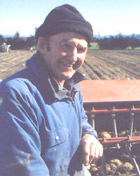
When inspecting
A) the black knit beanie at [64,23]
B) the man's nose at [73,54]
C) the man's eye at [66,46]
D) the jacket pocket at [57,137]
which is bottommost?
the jacket pocket at [57,137]

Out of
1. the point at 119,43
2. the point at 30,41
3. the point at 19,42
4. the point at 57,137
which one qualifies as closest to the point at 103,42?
the point at 119,43

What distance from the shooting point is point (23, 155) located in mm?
1008

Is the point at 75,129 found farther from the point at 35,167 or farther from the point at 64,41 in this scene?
the point at 64,41

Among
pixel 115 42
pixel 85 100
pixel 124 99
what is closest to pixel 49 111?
pixel 85 100

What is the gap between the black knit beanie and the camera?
3.86ft

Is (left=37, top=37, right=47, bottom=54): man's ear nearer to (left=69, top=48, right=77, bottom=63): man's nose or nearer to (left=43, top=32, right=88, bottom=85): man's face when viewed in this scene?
(left=43, top=32, right=88, bottom=85): man's face

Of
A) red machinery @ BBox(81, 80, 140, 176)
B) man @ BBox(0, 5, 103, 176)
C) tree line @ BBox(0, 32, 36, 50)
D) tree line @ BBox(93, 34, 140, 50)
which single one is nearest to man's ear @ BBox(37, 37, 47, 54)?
man @ BBox(0, 5, 103, 176)

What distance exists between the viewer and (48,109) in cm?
115

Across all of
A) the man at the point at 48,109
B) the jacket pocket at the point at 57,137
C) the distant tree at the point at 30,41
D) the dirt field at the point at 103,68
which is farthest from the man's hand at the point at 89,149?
the distant tree at the point at 30,41

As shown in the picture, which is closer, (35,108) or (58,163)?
(35,108)

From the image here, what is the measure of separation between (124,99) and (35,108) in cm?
206

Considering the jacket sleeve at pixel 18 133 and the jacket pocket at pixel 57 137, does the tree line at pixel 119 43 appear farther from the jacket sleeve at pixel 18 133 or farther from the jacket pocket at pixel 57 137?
the jacket sleeve at pixel 18 133

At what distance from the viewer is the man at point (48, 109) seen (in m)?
0.99

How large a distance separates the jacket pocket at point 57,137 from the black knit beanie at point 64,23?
52cm
